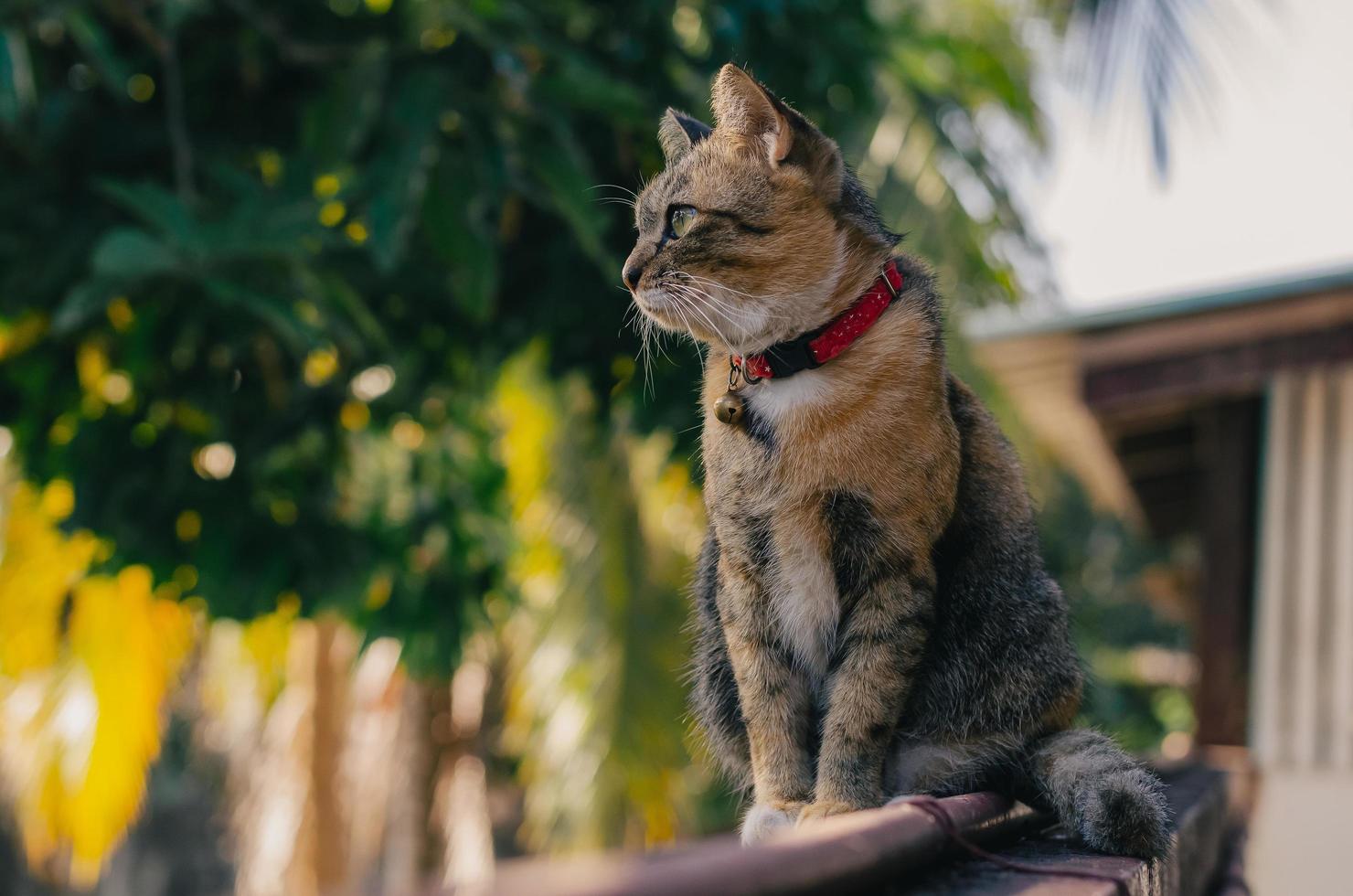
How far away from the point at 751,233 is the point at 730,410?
0.25 metres

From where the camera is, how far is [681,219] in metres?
1.64

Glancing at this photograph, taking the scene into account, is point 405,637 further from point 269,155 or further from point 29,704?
point 29,704

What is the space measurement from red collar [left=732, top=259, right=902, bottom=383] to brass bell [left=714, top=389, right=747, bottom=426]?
0.04m

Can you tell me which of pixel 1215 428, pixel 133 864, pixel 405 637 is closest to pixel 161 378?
pixel 405 637

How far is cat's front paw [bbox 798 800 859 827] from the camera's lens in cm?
143

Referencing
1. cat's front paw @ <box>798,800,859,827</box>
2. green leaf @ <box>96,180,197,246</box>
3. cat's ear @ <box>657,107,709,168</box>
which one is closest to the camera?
cat's front paw @ <box>798,800,859,827</box>

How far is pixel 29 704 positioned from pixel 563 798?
10.0 feet

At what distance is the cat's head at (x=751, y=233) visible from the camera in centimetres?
155

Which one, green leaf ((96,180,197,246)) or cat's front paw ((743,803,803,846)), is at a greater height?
green leaf ((96,180,197,246))

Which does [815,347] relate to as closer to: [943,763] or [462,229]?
[943,763]

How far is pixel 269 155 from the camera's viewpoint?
3.65 meters

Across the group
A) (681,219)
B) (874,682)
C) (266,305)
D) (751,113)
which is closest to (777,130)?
(751,113)

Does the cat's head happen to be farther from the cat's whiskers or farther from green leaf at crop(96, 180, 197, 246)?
green leaf at crop(96, 180, 197, 246)

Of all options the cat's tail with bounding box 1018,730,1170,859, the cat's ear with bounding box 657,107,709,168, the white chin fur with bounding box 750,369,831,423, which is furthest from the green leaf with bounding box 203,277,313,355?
the cat's tail with bounding box 1018,730,1170,859
